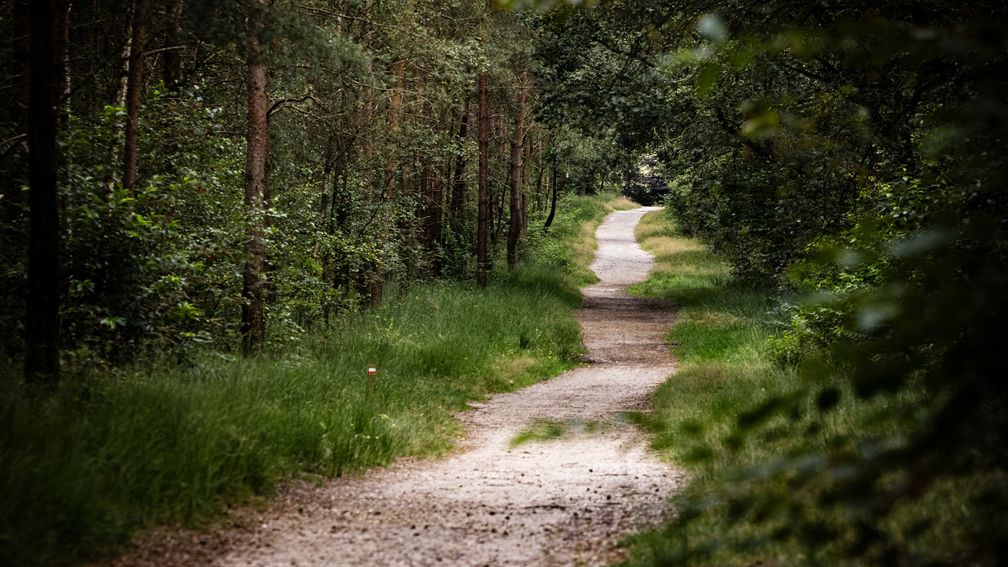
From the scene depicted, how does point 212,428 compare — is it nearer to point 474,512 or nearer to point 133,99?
point 474,512

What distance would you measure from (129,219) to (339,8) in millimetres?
8427

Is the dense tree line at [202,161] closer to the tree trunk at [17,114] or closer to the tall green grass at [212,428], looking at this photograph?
the tree trunk at [17,114]

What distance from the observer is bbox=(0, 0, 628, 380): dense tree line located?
26.0 feet

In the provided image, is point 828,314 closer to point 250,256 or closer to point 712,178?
point 250,256

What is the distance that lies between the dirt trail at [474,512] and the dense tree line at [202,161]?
2.26m

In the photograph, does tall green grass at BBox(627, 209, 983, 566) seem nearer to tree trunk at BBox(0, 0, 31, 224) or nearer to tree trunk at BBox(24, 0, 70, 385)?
tree trunk at BBox(24, 0, 70, 385)

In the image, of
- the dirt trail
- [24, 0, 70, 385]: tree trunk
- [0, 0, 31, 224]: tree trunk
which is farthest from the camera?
[0, 0, 31, 224]: tree trunk

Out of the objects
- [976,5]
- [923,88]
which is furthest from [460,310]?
[976,5]

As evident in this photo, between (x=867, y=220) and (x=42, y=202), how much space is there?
578 centimetres

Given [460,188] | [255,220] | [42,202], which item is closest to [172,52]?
[255,220]

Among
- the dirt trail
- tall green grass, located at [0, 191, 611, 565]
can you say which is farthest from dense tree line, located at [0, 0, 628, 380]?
the dirt trail

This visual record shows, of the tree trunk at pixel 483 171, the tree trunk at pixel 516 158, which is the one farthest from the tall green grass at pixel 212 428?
the tree trunk at pixel 516 158

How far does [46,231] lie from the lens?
592 centimetres

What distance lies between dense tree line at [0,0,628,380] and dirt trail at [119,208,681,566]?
89.0 inches
